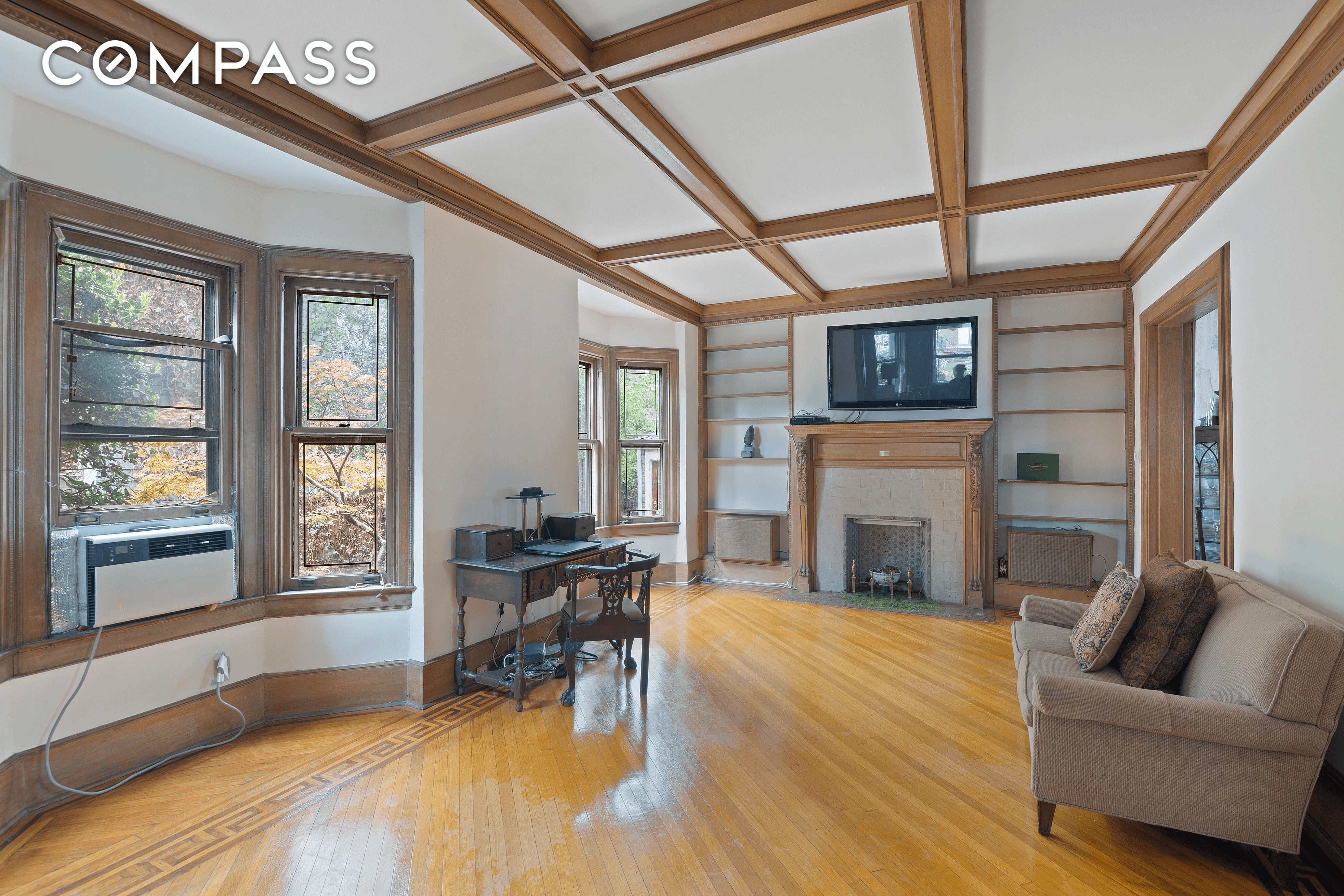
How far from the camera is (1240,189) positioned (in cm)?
305

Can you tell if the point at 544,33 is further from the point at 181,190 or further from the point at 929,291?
the point at 929,291

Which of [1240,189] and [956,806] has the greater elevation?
[1240,189]

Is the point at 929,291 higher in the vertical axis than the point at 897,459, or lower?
higher

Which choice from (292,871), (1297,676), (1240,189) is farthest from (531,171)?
(1297,676)

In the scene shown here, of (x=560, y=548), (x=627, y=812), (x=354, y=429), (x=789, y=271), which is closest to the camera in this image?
(x=627, y=812)

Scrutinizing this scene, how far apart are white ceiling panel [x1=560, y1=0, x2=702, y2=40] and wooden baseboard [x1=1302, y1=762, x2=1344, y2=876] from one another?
3.26m

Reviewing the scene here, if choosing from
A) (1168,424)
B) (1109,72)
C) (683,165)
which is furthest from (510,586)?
(1168,424)

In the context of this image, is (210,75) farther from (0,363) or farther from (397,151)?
(0,363)

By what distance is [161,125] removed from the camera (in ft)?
8.84

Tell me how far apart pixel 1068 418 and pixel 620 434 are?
4.10 meters

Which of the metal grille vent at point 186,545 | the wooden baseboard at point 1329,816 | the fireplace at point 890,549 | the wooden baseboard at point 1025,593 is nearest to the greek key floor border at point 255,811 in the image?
the metal grille vent at point 186,545

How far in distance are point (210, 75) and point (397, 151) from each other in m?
0.78

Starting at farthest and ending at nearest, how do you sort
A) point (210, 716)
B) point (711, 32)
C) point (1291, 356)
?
point (210, 716)
point (1291, 356)
point (711, 32)

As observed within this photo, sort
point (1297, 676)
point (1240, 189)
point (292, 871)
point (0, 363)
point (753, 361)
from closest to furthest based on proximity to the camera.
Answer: point (1297, 676) < point (292, 871) < point (0, 363) < point (1240, 189) < point (753, 361)
